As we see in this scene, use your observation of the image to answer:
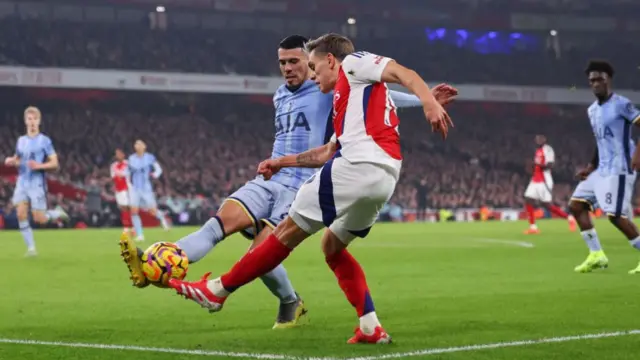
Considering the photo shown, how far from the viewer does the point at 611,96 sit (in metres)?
12.1

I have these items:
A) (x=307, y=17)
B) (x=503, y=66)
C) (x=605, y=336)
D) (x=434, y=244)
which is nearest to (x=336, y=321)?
(x=605, y=336)

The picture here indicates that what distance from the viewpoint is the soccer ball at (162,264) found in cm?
618

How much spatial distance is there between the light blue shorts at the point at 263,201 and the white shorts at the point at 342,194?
96 centimetres

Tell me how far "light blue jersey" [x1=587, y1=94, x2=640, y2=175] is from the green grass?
1.28 m

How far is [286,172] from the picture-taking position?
7422mm

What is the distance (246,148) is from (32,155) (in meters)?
28.2

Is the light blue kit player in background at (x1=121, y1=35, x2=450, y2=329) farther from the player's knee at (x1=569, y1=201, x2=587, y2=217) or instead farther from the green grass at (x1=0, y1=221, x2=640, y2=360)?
the player's knee at (x1=569, y1=201, x2=587, y2=217)

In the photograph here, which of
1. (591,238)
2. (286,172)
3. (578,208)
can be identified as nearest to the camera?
(286,172)

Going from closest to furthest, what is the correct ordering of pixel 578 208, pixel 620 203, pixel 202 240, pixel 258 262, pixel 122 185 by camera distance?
pixel 258 262, pixel 202 240, pixel 620 203, pixel 578 208, pixel 122 185

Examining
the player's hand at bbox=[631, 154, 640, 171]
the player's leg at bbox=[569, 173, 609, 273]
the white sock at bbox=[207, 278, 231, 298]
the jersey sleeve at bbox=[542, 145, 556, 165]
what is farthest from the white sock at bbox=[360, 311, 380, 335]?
the jersey sleeve at bbox=[542, 145, 556, 165]

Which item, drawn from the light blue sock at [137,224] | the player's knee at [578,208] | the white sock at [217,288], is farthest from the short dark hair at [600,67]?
the light blue sock at [137,224]

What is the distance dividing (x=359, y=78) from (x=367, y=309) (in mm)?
1435

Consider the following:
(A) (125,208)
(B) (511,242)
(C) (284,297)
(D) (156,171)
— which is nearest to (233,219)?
(C) (284,297)

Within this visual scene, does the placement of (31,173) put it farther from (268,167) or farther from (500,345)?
(500,345)
